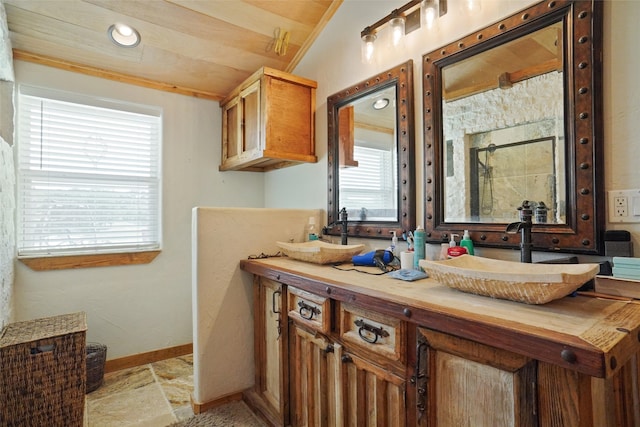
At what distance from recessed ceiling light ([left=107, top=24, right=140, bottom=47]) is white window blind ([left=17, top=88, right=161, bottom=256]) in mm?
487

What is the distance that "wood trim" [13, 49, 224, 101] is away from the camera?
7.04 ft

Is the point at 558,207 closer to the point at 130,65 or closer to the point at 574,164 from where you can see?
the point at 574,164

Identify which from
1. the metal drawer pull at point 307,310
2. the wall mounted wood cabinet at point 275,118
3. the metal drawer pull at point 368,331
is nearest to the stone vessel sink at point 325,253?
the metal drawer pull at point 307,310

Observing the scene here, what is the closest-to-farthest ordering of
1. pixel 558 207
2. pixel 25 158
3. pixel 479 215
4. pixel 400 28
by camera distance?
1. pixel 558 207
2. pixel 479 215
3. pixel 400 28
4. pixel 25 158

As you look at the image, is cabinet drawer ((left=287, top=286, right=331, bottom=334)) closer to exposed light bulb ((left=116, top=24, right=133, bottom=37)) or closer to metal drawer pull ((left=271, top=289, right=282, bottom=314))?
metal drawer pull ((left=271, top=289, right=282, bottom=314))

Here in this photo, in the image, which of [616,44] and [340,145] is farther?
[340,145]

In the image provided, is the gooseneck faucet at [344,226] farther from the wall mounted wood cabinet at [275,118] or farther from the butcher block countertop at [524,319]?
the butcher block countertop at [524,319]

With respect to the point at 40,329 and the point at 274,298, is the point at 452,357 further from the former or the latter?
the point at 40,329

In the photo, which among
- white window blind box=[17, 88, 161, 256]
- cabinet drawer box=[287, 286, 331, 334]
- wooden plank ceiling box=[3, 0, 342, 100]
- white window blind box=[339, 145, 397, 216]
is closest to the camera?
cabinet drawer box=[287, 286, 331, 334]

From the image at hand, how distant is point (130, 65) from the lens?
2.38m

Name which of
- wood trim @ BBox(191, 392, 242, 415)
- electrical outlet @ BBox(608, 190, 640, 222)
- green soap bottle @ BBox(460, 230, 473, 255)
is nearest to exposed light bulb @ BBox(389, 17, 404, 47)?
green soap bottle @ BBox(460, 230, 473, 255)

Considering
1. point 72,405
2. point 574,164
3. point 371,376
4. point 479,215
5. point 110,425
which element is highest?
point 574,164

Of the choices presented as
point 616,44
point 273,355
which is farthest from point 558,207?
point 273,355

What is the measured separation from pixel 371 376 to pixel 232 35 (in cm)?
230
